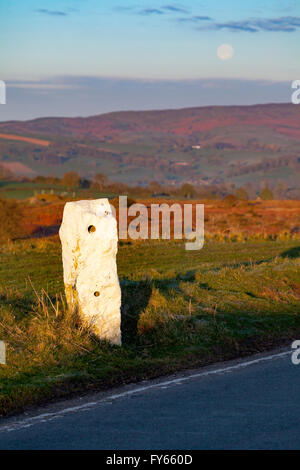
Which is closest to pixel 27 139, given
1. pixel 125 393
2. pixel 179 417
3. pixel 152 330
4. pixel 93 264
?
pixel 152 330

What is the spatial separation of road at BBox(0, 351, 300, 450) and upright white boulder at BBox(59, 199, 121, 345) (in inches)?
51.4

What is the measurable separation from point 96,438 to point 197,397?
4.90ft

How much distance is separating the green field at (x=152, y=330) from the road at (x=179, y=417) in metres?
0.44

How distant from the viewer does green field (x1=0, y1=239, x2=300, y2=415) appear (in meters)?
7.58

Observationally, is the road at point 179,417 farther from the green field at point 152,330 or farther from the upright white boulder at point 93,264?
the upright white boulder at point 93,264

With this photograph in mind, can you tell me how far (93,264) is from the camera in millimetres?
8484

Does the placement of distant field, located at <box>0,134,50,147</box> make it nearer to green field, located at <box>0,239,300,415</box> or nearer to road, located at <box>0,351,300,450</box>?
green field, located at <box>0,239,300,415</box>

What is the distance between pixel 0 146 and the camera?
10550 centimetres

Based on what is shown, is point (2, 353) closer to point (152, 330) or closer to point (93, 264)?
point (93, 264)

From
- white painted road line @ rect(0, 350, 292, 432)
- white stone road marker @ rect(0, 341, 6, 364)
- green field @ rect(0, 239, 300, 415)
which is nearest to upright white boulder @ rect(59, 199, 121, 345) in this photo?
green field @ rect(0, 239, 300, 415)

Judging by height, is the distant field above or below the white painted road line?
above

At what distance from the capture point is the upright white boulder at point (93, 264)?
8.42 m

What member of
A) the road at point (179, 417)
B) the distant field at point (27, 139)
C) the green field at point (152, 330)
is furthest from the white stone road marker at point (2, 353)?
the distant field at point (27, 139)

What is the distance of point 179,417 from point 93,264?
8.75 ft
